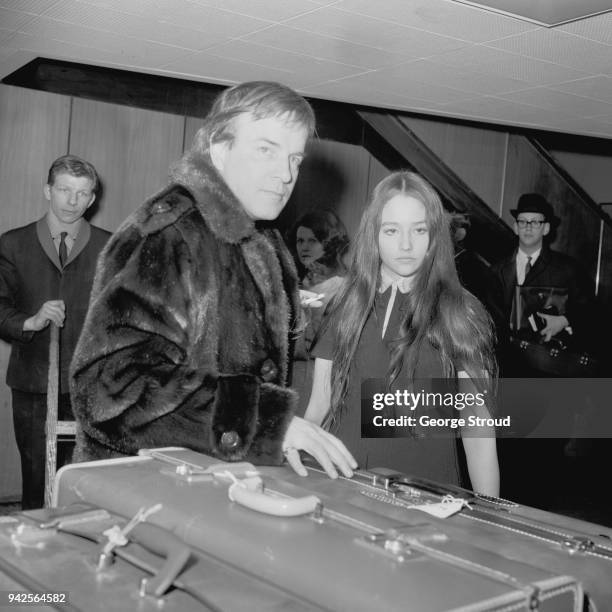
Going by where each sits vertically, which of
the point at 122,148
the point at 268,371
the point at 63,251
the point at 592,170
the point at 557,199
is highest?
the point at 592,170

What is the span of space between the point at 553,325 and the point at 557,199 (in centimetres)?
230

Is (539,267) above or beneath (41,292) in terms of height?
above

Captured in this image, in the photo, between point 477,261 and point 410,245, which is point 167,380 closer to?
point 410,245

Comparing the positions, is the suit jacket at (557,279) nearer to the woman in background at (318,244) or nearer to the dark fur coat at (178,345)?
the woman in background at (318,244)

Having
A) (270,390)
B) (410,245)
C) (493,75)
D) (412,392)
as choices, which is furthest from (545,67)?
(270,390)

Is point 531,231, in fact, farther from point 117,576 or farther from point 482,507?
point 117,576

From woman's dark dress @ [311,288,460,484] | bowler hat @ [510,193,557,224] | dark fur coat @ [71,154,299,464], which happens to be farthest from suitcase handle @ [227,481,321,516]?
bowler hat @ [510,193,557,224]

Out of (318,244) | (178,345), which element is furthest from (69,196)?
(178,345)

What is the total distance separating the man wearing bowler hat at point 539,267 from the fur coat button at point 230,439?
4.32 metres

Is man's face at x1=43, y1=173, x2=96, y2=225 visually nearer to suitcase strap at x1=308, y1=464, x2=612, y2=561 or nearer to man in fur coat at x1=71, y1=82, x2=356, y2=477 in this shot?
man in fur coat at x1=71, y1=82, x2=356, y2=477

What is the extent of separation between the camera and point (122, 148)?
4.93m

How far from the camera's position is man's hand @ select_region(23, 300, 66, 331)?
371cm

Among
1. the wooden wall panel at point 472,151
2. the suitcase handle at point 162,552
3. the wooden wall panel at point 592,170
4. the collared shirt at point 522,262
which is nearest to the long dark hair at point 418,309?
the suitcase handle at point 162,552

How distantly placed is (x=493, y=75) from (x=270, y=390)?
360 centimetres
